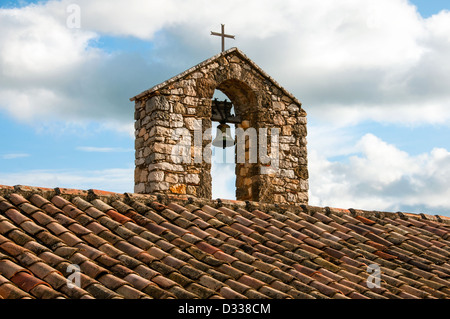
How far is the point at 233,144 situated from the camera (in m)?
8.26

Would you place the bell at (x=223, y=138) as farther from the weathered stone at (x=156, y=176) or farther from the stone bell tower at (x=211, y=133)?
the weathered stone at (x=156, y=176)

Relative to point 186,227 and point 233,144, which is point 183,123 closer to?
point 233,144

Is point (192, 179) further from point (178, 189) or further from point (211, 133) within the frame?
point (211, 133)

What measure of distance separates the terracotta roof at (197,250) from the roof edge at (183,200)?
0.01m

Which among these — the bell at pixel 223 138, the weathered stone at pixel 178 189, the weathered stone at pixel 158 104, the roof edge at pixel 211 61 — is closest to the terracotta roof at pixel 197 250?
the weathered stone at pixel 178 189

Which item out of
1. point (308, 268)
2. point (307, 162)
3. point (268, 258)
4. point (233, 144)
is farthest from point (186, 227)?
point (307, 162)

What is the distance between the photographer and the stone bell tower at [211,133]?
7.74 metres

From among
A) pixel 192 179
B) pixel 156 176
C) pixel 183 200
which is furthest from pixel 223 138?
pixel 183 200

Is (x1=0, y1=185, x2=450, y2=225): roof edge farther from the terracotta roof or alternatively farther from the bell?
the bell

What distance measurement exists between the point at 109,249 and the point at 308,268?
1976 mm

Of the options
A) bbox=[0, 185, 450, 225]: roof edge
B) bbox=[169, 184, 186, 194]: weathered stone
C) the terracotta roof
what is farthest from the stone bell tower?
the terracotta roof

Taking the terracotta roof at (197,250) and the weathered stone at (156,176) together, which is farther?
the weathered stone at (156,176)

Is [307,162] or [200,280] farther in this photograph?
[307,162]

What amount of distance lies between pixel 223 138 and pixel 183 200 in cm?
133
